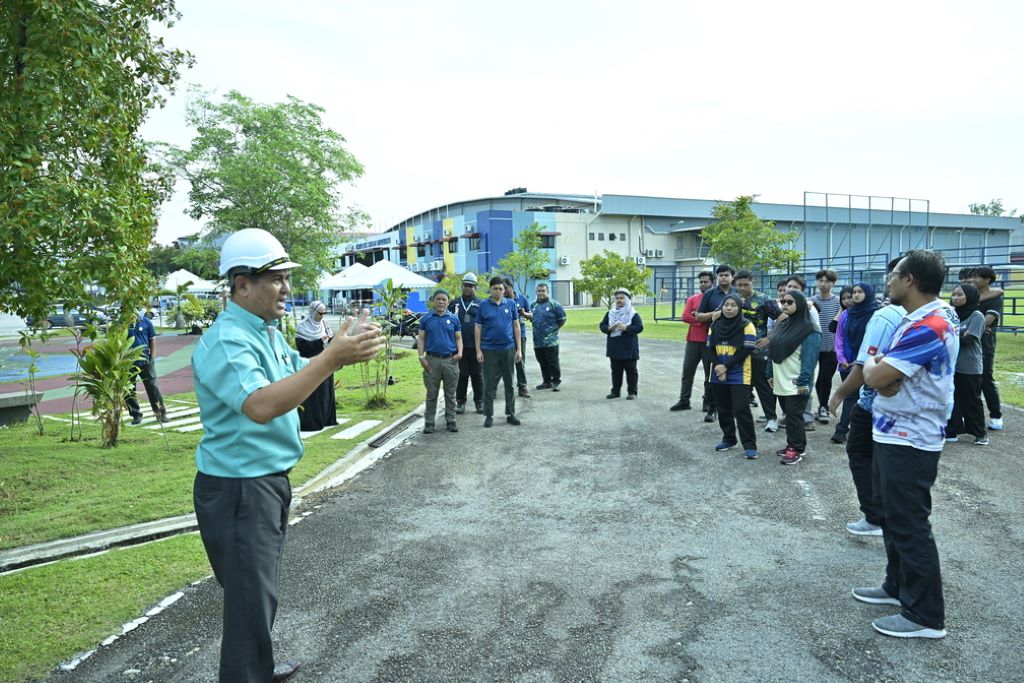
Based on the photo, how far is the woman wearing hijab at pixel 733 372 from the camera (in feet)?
23.7

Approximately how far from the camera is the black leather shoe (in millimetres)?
3047

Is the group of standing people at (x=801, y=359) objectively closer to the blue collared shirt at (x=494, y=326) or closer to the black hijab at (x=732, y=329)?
the black hijab at (x=732, y=329)

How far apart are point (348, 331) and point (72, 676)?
2.48m

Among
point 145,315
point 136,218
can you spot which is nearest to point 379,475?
point 136,218

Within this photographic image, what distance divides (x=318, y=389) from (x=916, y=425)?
7676mm

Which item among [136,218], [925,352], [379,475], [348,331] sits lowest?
[379,475]

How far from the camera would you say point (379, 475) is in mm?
6859

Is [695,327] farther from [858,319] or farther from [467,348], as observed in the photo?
[467,348]

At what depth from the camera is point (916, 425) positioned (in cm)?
347

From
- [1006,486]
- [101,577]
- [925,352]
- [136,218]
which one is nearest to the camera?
[925,352]

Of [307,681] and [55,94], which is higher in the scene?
[55,94]

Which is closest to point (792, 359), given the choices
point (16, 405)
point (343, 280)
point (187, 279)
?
point (16, 405)

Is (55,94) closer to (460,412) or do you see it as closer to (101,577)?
(101,577)

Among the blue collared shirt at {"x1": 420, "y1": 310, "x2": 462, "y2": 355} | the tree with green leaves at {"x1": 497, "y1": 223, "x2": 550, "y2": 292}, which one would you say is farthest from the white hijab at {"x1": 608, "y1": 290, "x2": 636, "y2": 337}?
the tree with green leaves at {"x1": 497, "y1": 223, "x2": 550, "y2": 292}
